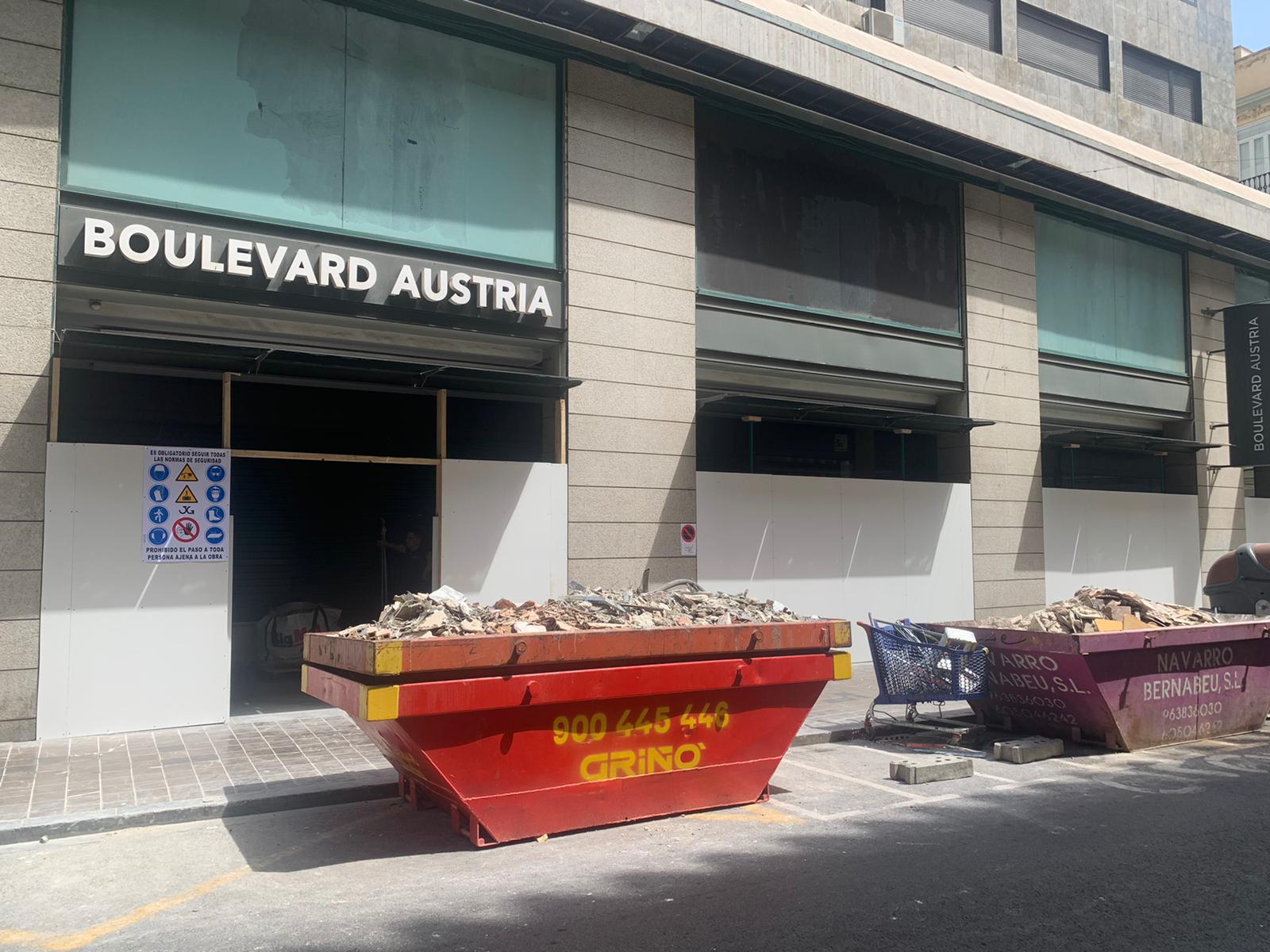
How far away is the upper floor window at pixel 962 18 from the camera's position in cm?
1798

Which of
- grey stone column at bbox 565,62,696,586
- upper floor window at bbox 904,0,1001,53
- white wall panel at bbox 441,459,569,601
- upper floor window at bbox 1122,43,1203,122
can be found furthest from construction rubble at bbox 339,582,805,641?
upper floor window at bbox 1122,43,1203,122

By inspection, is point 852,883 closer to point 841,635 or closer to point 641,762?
point 641,762

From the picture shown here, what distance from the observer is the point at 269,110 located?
10453mm

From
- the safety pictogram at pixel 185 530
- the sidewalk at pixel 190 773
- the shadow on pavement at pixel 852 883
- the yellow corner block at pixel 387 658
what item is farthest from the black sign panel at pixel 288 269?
the yellow corner block at pixel 387 658

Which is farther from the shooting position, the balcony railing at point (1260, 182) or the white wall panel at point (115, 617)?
the balcony railing at point (1260, 182)

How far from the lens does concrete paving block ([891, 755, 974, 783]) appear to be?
316 inches

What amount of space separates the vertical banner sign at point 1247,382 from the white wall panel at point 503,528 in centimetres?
1451

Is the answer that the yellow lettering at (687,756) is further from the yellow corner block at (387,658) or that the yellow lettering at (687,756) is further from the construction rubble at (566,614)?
the yellow corner block at (387,658)

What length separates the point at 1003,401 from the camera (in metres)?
16.6

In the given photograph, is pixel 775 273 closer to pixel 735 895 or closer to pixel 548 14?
pixel 548 14

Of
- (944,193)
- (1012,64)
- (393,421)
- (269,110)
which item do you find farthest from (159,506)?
(1012,64)

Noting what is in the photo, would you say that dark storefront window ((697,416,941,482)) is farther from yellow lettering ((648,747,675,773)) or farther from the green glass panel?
yellow lettering ((648,747,675,773))

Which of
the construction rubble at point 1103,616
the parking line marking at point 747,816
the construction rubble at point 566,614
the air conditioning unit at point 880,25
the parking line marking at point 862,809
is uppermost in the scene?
the air conditioning unit at point 880,25

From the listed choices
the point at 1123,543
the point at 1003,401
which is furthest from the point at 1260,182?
the point at 1003,401
